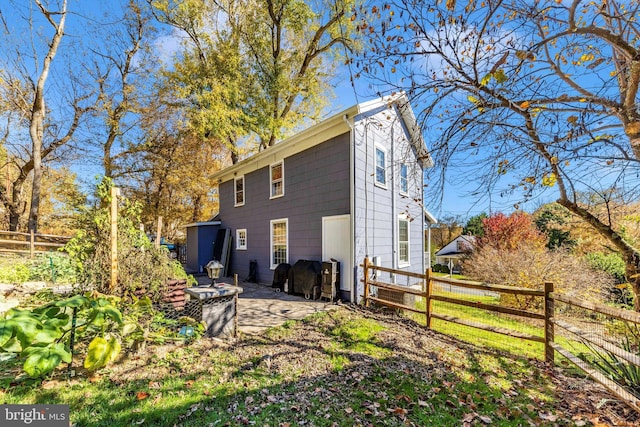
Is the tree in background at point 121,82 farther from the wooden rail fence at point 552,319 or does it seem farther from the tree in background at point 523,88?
the tree in background at point 523,88

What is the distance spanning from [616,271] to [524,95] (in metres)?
9.77

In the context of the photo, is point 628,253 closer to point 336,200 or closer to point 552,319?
point 552,319

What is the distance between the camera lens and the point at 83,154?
51.6ft

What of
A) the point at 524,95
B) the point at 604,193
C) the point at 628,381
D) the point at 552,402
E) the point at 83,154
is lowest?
the point at 552,402

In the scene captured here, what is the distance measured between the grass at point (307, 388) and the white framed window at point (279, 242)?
5.16 metres

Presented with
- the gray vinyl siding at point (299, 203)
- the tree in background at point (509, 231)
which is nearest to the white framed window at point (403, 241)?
the gray vinyl siding at point (299, 203)

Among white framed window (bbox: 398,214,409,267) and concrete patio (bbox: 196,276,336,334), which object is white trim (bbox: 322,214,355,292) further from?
white framed window (bbox: 398,214,409,267)

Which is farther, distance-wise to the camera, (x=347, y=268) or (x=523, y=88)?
(x=347, y=268)

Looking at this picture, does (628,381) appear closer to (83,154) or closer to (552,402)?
(552,402)

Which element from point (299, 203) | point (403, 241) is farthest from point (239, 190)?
point (403, 241)

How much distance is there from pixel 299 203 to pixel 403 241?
437 cm

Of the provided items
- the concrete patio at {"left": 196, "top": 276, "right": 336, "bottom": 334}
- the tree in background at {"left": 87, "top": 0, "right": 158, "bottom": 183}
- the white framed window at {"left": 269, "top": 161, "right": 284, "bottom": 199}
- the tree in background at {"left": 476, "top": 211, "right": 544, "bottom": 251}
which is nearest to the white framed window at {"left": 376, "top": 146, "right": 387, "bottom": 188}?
the white framed window at {"left": 269, "top": 161, "right": 284, "bottom": 199}

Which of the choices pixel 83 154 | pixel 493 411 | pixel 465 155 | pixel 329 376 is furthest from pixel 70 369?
pixel 83 154

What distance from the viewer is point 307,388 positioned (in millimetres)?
3238
